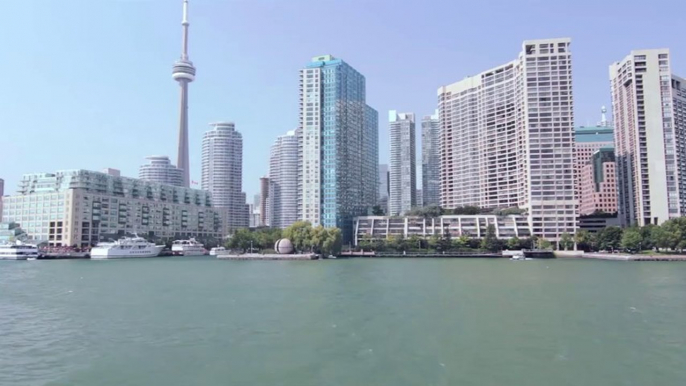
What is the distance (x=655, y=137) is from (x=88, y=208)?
15148cm

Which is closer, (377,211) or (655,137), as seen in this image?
(655,137)

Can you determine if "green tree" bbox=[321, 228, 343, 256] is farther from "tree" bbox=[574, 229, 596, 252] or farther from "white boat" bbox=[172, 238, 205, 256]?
"tree" bbox=[574, 229, 596, 252]

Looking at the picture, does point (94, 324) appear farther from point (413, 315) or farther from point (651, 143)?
point (651, 143)

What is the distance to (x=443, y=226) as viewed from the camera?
14675 cm

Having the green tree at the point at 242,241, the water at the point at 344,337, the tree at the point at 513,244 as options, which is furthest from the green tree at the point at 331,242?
the water at the point at 344,337

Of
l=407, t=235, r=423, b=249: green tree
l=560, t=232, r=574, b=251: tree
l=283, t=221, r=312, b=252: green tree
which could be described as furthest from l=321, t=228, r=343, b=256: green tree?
l=560, t=232, r=574, b=251: tree

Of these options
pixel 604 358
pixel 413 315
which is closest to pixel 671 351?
pixel 604 358

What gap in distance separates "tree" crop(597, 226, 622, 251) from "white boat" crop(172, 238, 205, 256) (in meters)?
110

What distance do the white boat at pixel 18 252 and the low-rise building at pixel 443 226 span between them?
3243 inches

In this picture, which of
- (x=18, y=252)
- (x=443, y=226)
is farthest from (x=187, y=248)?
(x=443, y=226)

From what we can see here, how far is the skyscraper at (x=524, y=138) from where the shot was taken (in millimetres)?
137875

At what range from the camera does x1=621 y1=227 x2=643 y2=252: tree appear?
362 feet

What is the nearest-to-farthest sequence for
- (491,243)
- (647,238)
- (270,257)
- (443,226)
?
(647,238) → (270,257) → (491,243) → (443,226)

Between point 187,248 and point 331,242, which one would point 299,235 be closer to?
point 331,242
